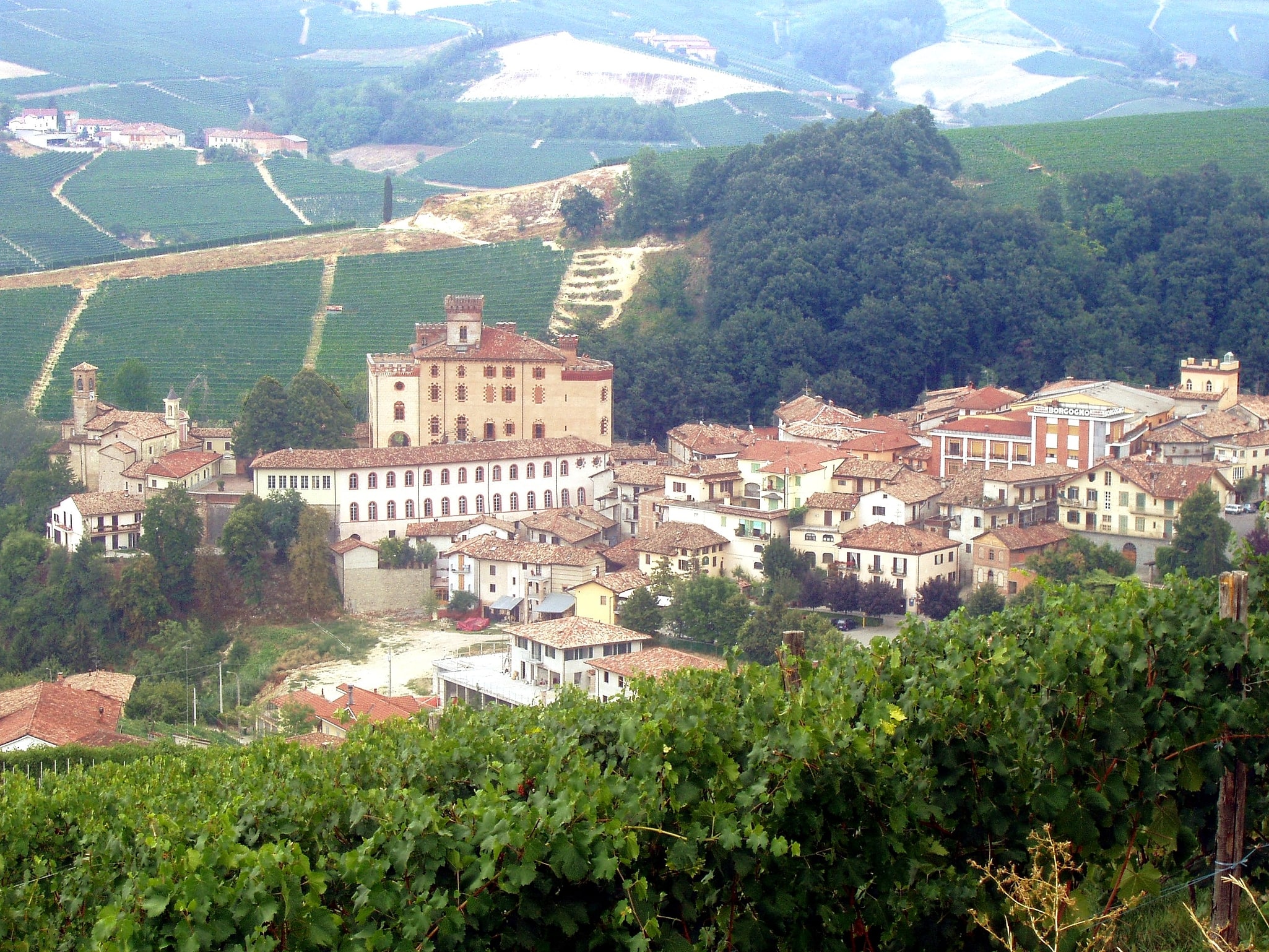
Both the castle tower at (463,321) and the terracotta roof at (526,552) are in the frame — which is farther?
the castle tower at (463,321)

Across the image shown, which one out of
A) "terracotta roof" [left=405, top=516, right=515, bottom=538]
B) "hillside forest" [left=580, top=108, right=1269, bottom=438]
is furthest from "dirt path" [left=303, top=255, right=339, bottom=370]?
"terracotta roof" [left=405, top=516, right=515, bottom=538]

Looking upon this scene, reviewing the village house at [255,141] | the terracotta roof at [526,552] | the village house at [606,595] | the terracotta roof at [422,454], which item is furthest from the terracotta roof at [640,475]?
the village house at [255,141]

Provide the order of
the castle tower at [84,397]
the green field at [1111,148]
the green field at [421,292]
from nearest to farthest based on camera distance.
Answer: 1. the castle tower at [84,397]
2. the green field at [421,292]
3. the green field at [1111,148]

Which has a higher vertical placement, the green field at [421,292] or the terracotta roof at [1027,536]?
the green field at [421,292]

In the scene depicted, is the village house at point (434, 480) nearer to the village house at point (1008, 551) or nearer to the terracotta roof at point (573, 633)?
the terracotta roof at point (573, 633)

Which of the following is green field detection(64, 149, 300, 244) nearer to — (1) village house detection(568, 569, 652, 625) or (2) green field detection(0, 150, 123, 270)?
(2) green field detection(0, 150, 123, 270)
